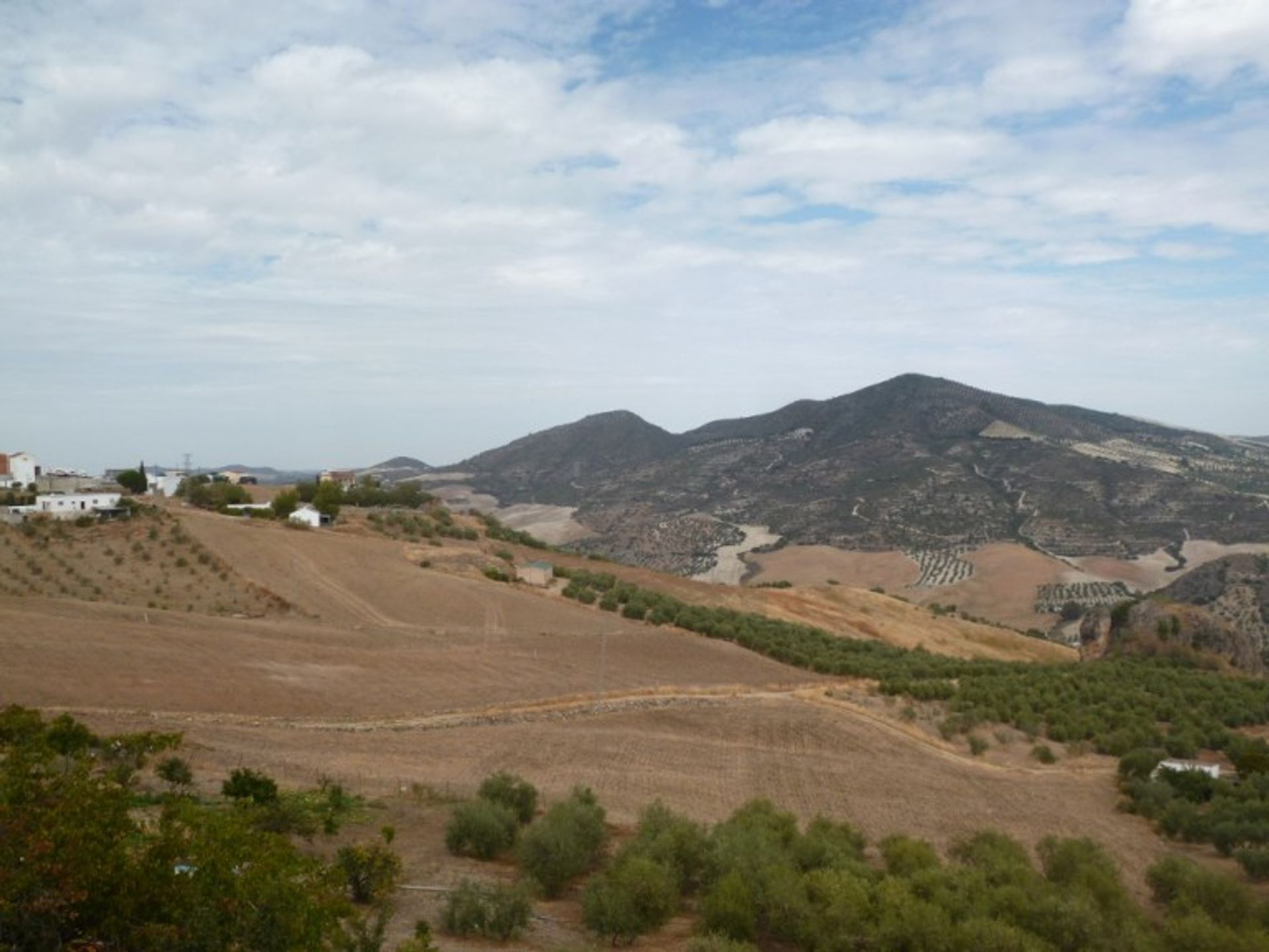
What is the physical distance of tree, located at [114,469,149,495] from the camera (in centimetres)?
7194

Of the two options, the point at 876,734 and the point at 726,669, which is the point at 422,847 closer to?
the point at 876,734

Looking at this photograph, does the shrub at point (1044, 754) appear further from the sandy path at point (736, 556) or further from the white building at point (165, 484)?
the white building at point (165, 484)

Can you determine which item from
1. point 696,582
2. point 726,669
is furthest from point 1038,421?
point 726,669

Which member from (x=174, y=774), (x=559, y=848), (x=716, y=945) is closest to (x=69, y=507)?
(x=174, y=774)

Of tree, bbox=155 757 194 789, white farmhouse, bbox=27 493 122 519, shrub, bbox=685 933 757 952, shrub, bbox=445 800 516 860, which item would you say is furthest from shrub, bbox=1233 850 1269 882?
white farmhouse, bbox=27 493 122 519

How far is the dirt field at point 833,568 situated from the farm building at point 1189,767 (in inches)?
2113

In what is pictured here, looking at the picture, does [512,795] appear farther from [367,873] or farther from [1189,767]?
[1189,767]

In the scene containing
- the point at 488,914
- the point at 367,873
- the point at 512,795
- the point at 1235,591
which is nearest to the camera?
the point at 488,914

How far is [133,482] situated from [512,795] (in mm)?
63994

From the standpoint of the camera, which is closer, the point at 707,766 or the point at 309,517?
the point at 707,766

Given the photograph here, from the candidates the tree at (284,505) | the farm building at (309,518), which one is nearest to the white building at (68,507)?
the tree at (284,505)

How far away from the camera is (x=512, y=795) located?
1780 cm

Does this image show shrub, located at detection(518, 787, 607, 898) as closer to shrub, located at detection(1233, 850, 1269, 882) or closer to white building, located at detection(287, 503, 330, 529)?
shrub, located at detection(1233, 850, 1269, 882)

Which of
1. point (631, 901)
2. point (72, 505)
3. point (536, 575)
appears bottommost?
point (631, 901)
